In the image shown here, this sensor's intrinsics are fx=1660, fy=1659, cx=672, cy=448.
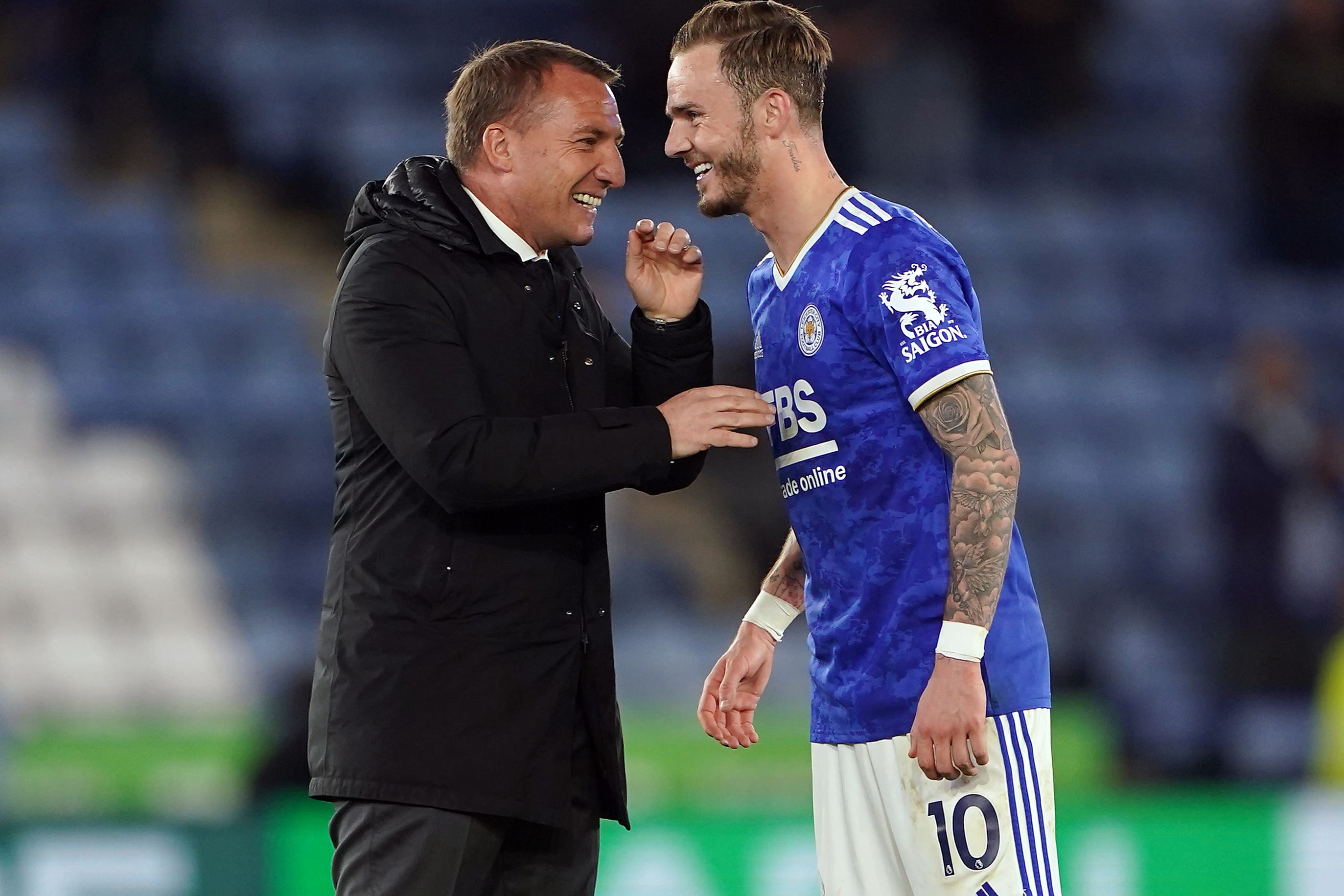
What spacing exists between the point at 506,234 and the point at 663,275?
30 centimetres

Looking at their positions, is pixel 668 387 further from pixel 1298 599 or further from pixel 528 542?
pixel 1298 599

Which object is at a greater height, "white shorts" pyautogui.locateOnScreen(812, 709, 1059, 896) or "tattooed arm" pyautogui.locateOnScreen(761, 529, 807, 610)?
"tattooed arm" pyautogui.locateOnScreen(761, 529, 807, 610)

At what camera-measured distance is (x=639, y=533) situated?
739 centimetres

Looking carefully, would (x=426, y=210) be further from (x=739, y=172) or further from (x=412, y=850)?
Result: (x=412, y=850)

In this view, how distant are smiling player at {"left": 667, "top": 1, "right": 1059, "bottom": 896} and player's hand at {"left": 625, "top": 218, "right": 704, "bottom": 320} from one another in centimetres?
12

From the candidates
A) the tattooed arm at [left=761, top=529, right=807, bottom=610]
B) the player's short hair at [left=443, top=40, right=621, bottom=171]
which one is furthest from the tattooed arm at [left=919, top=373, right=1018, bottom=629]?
the player's short hair at [left=443, top=40, right=621, bottom=171]

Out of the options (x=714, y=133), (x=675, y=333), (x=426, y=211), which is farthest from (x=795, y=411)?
(x=426, y=211)

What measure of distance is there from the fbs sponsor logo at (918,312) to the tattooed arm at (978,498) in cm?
8

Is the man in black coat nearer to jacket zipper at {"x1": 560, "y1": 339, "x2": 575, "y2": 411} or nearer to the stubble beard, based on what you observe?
jacket zipper at {"x1": 560, "y1": 339, "x2": 575, "y2": 411}

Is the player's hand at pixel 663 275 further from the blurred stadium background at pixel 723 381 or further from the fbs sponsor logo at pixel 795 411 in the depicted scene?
the blurred stadium background at pixel 723 381

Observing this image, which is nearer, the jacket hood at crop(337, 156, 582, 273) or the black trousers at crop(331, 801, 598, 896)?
the black trousers at crop(331, 801, 598, 896)

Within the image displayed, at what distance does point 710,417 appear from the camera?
2824mm

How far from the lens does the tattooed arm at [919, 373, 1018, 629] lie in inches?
104

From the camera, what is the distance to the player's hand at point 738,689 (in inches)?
124
